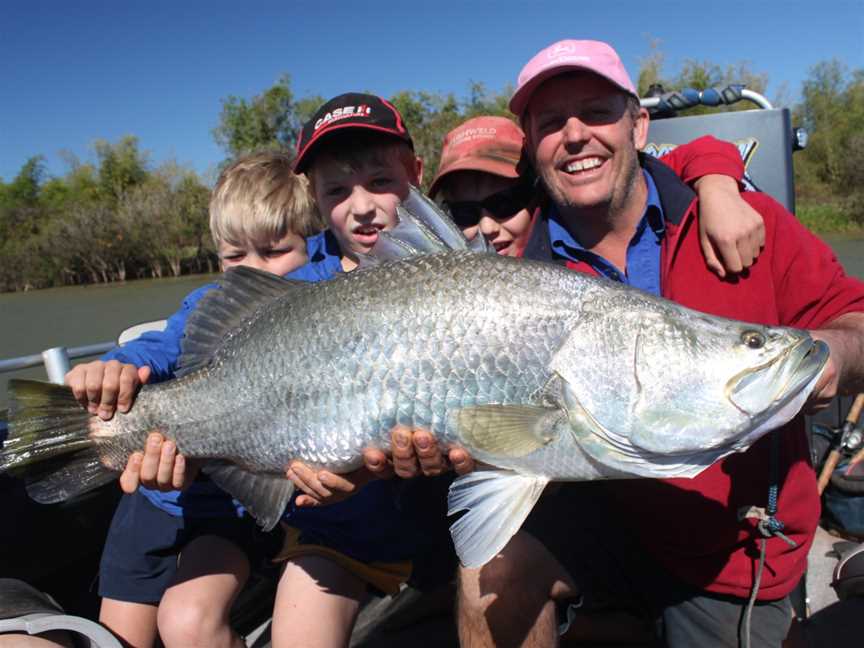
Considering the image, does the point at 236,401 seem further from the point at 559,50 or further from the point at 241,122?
the point at 241,122

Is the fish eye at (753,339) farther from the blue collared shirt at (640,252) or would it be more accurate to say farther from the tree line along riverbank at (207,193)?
the tree line along riverbank at (207,193)

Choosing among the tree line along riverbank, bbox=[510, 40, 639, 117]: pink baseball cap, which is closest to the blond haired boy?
bbox=[510, 40, 639, 117]: pink baseball cap

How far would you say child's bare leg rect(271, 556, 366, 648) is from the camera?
7.55ft

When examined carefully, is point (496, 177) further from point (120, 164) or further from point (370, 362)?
point (120, 164)

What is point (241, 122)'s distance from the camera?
49.2 m

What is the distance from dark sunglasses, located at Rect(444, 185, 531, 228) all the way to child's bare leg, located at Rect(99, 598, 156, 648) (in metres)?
2.16

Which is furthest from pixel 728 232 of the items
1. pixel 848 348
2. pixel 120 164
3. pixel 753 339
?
pixel 120 164

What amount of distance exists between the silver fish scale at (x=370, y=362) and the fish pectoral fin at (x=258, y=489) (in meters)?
0.07

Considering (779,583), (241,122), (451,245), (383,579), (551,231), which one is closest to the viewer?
(451,245)

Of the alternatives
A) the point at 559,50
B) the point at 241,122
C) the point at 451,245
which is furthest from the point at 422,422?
the point at 241,122

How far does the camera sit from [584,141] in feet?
8.16

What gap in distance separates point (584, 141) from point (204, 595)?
231 cm

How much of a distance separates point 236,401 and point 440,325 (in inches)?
28.7

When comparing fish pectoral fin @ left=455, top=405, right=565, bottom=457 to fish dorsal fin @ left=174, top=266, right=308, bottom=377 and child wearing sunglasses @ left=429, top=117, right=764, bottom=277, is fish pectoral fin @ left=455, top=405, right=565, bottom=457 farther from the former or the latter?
child wearing sunglasses @ left=429, top=117, right=764, bottom=277
